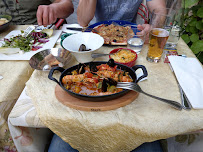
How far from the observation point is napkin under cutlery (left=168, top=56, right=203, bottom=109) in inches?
30.8

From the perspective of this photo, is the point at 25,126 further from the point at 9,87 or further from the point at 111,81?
the point at 111,81

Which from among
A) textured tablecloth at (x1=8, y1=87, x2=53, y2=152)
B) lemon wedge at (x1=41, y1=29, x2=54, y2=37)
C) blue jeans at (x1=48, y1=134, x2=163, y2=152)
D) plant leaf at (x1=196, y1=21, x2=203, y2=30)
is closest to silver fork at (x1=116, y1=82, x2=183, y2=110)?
blue jeans at (x1=48, y1=134, x2=163, y2=152)

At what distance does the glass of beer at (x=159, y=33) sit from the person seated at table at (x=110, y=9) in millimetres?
573

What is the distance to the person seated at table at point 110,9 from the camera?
170 centimetres

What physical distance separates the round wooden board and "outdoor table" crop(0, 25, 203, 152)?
0.07 ft

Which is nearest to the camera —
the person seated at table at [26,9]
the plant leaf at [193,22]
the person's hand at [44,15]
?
the person's hand at [44,15]

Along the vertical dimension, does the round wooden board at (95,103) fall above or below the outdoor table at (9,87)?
above

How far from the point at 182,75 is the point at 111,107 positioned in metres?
0.52

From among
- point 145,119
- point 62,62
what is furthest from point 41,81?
point 145,119

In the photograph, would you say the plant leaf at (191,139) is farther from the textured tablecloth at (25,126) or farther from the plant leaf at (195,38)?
the plant leaf at (195,38)

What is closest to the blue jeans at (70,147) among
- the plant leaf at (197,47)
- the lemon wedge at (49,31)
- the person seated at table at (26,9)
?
the lemon wedge at (49,31)

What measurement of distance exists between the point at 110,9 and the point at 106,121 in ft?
5.20

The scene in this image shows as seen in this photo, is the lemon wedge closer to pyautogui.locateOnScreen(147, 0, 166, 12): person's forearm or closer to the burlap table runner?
the burlap table runner

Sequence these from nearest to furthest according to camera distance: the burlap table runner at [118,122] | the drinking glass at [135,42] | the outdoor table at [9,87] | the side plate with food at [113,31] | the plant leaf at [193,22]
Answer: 1. the burlap table runner at [118,122]
2. the outdoor table at [9,87]
3. the drinking glass at [135,42]
4. the side plate with food at [113,31]
5. the plant leaf at [193,22]
